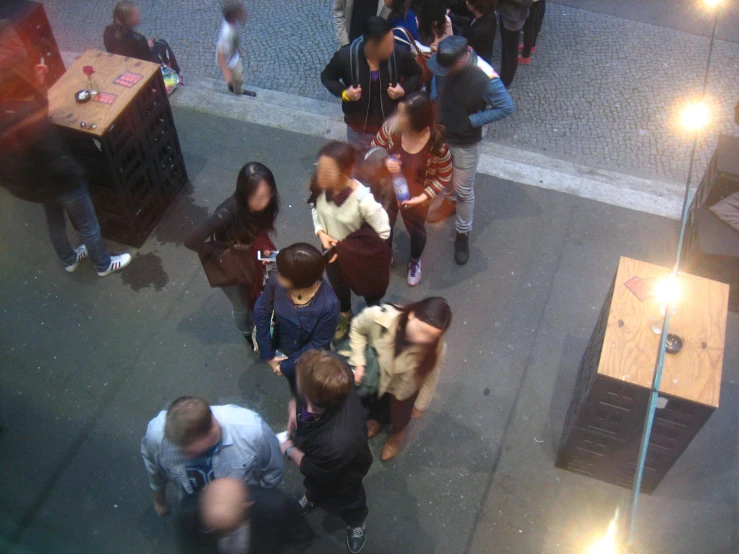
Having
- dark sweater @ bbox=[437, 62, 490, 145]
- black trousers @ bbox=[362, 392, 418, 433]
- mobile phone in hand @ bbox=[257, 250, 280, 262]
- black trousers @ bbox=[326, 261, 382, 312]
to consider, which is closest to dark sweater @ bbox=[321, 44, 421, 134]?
dark sweater @ bbox=[437, 62, 490, 145]

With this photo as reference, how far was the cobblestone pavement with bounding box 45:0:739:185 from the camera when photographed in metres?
6.70

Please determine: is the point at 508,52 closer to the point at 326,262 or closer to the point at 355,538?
the point at 326,262

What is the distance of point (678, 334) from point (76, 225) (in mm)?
4297

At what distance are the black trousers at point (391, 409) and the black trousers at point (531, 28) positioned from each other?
16.2 feet

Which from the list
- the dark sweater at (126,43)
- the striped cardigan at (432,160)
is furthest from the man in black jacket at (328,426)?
the dark sweater at (126,43)

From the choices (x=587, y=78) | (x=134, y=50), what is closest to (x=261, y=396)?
(x=134, y=50)

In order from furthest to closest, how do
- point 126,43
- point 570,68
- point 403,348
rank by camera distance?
point 570,68 < point 126,43 < point 403,348

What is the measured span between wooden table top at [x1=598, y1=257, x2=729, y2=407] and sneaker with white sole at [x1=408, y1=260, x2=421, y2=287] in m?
1.70

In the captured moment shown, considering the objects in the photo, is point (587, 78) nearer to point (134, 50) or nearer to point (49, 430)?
point (134, 50)

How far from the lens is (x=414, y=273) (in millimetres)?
5305

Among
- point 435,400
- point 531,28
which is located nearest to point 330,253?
point 435,400

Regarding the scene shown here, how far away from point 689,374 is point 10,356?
15.1ft

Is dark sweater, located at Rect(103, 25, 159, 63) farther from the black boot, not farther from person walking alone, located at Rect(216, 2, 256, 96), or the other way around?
the black boot

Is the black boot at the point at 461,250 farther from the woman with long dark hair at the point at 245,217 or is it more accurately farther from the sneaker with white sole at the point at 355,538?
the sneaker with white sole at the point at 355,538
